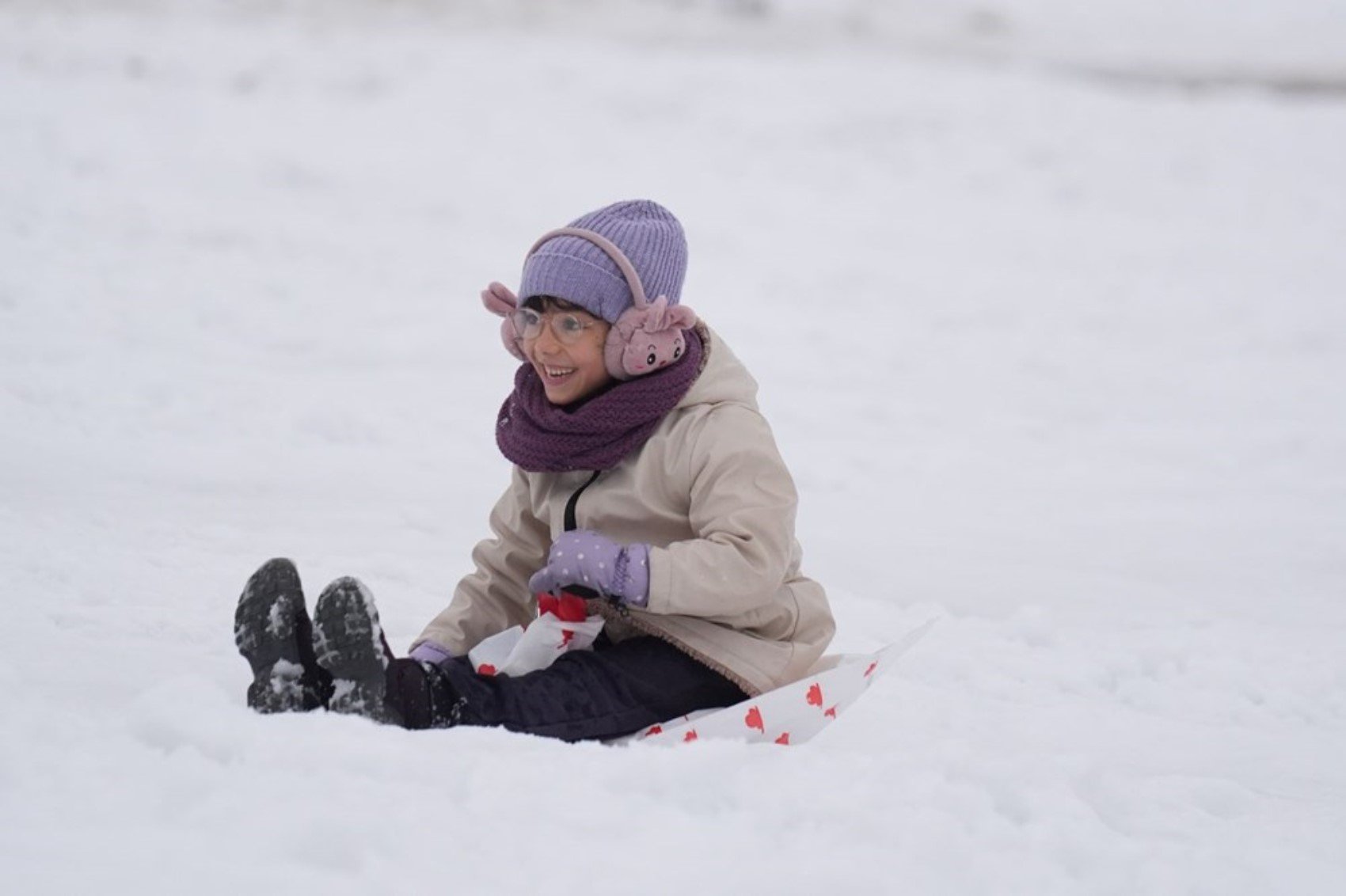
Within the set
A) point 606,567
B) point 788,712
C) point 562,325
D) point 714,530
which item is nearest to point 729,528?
point 714,530

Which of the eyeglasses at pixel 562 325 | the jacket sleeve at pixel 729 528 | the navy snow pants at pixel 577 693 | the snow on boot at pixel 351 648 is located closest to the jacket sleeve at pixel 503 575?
the navy snow pants at pixel 577 693

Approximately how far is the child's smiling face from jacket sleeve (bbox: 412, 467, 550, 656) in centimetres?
26

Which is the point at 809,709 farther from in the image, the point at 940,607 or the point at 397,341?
the point at 397,341

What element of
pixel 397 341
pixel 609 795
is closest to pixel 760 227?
pixel 397 341

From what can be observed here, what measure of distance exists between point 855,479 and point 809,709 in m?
3.04

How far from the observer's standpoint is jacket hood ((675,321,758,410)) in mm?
2566

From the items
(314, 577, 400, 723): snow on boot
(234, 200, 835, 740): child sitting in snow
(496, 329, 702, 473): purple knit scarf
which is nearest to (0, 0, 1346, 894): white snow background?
(314, 577, 400, 723): snow on boot

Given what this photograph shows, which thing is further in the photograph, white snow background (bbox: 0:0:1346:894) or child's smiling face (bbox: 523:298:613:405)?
child's smiling face (bbox: 523:298:613:405)

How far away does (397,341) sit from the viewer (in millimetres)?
7090

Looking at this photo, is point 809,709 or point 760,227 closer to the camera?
point 809,709

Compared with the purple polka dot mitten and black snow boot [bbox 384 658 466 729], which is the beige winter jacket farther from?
black snow boot [bbox 384 658 466 729]

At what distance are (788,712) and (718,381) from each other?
0.58 meters

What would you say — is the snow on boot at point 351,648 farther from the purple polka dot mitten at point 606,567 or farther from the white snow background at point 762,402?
the purple polka dot mitten at point 606,567

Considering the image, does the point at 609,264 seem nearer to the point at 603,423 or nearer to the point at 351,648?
the point at 603,423
